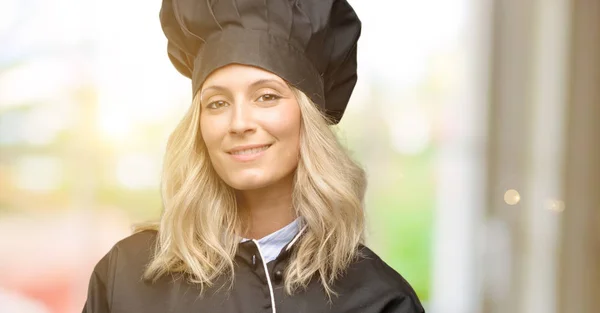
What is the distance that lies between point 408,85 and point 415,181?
228 millimetres

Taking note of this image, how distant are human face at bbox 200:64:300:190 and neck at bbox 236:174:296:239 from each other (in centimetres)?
6

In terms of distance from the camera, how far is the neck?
4.53ft

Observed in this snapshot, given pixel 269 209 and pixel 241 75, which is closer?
pixel 241 75

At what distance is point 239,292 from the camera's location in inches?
51.2

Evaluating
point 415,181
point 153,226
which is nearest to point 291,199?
point 153,226

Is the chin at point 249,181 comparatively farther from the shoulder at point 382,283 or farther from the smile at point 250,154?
the shoulder at point 382,283

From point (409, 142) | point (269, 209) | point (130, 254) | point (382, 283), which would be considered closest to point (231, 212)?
point (269, 209)

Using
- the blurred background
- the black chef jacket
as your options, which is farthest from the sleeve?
the blurred background

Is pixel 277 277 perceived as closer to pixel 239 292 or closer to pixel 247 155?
pixel 239 292

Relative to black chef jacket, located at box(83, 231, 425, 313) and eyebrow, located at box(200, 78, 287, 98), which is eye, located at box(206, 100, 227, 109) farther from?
black chef jacket, located at box(83, 231, 425, 313)

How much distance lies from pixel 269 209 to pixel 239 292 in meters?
0.18

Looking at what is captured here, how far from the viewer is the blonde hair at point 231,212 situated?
4.33 feet

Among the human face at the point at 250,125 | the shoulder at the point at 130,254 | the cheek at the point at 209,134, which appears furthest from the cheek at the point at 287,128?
the shoulder at the point at 130,254

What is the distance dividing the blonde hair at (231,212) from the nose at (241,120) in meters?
0.10
